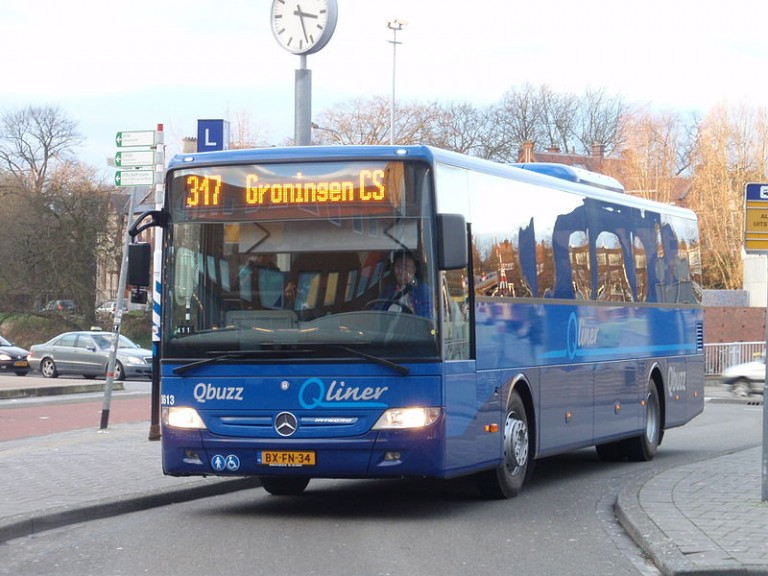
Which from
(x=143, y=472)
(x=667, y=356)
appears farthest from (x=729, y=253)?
(x=143, y=472)

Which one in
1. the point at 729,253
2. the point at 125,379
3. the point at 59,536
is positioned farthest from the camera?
the point at 729,253

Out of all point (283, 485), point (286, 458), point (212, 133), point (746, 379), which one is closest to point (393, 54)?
point (746, 379)

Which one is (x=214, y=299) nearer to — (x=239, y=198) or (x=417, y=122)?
(x=239, y=198)

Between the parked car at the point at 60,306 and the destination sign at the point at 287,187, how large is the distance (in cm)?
5245

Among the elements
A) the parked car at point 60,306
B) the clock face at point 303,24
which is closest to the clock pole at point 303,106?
the clock face at point 303,24

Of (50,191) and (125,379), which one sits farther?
(50,191)

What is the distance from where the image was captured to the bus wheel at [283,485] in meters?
12.6

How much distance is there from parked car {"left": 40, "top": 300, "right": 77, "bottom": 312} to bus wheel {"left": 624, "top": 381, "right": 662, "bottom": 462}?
158 ft

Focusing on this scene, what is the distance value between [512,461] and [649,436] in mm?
5214

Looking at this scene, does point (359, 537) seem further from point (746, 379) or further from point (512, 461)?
point (746, 379)

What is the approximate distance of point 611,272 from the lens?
1540 cm

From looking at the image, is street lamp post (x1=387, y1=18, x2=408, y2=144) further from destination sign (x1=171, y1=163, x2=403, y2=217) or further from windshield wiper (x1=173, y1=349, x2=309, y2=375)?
windshield wiper (x1=173, y1=349, x2=309, y2=375)

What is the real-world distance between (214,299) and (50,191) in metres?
49.9

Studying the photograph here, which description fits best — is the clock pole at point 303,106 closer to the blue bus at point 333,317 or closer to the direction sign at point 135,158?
the direction sign at point 135,158
